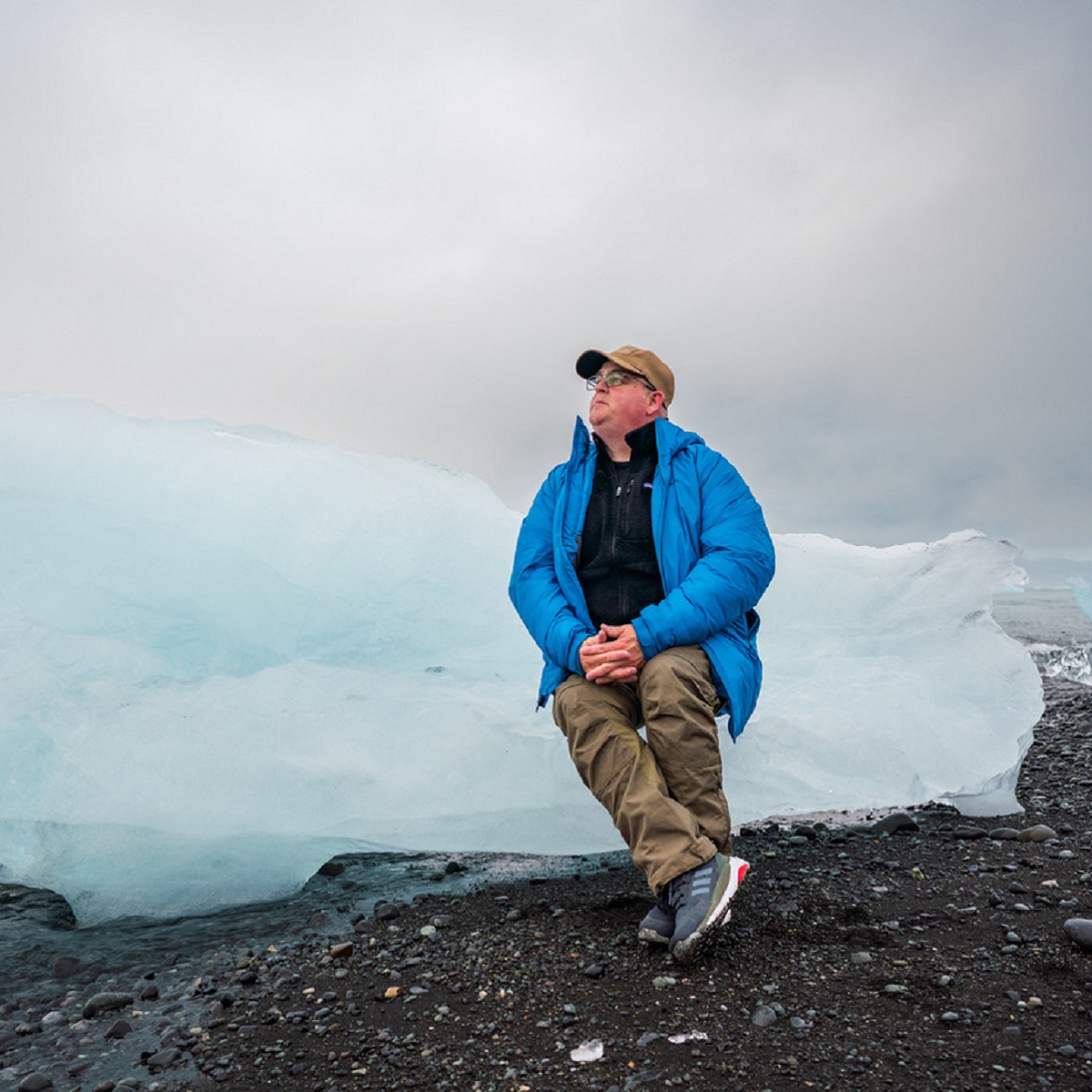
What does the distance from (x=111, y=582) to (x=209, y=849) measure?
2.04 meters

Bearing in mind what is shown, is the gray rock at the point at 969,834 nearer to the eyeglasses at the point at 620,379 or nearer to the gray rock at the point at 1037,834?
the gray rock at the point at 1037,834

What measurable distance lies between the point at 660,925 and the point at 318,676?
3080 millimetres

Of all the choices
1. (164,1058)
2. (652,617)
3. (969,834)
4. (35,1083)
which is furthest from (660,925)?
(969,834)

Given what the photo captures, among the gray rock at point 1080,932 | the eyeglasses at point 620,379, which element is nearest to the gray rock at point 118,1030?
the eyeglasses at point 620,379

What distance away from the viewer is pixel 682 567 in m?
3.69

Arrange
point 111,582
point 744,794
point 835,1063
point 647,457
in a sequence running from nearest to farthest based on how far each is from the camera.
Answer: point 835,1063
point 647,457
point 744,794
point 111,582

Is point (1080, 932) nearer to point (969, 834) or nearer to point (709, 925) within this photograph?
point (709, 925)

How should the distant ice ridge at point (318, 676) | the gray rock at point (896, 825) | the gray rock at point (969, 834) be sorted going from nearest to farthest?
the distant ice ridge at point (318, 676) < the gray rock at point (969, 834) < the gray rock at point (896, 825)

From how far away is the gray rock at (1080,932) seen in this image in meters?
3.20

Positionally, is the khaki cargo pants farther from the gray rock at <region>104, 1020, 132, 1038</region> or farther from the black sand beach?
the gray rock at <region>104, 1020, 132, 1038</region>

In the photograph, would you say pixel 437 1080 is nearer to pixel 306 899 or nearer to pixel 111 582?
pixel 306 899

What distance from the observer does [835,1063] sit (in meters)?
2.50

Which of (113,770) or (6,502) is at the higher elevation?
(6,502)

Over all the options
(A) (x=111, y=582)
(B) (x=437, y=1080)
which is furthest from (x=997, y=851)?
(A) (x=111, y=582)
